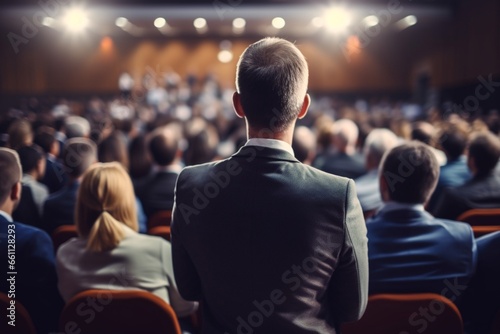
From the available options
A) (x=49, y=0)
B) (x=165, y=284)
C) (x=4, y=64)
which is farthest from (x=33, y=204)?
(x=4, y=64)

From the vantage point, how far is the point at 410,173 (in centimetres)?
227

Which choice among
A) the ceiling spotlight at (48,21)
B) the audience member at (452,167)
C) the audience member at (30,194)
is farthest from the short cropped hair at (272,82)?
the ceiling spotlight at (48,21)

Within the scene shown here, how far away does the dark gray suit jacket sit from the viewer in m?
1.31

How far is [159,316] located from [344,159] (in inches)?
135

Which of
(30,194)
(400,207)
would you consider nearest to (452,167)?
(400,207)

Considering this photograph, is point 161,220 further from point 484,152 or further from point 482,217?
point 484,152

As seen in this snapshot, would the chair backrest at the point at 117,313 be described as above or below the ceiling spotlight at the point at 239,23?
below

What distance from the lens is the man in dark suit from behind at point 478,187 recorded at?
11.4 ft

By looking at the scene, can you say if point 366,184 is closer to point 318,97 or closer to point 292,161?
point 292,161

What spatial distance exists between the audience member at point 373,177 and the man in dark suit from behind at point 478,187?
467 millimetres

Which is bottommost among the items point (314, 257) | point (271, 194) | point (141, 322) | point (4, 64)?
Result: point (141, 322)

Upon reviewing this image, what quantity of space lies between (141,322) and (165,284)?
1.14ft

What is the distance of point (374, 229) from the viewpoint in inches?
83.1

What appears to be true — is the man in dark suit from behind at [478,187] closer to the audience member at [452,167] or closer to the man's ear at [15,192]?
the audience member at [452,167]
